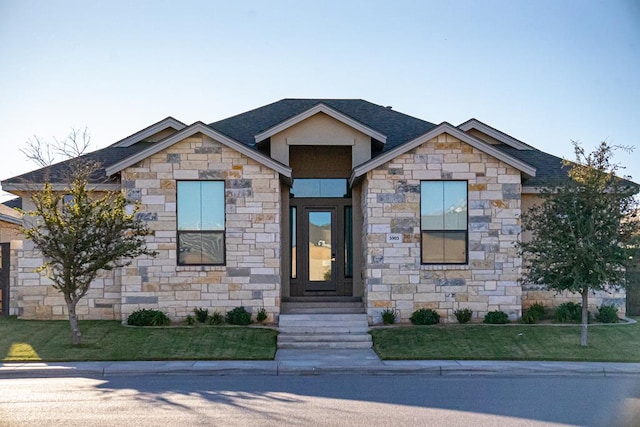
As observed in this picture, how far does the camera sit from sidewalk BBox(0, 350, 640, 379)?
12930 mm

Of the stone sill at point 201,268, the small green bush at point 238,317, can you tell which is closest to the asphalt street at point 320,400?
the small green bush at point 238,317

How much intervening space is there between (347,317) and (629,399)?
816cm

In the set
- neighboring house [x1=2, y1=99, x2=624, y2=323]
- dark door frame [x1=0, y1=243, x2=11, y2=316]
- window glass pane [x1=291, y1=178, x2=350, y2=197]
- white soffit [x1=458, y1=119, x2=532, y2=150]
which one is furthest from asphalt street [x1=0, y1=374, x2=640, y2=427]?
white soffit [x1=458, y1=119, x2=532, y2=150]

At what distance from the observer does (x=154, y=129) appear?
68.7 feet

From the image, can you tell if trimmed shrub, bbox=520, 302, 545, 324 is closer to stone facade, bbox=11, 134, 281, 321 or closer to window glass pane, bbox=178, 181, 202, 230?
stone facade, bbox=11, 134, 281, 321

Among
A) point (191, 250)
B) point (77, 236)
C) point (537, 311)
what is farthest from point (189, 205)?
point (537, 311)

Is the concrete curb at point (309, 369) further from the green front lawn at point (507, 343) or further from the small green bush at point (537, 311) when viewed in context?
the small green bush at point (537, 311)

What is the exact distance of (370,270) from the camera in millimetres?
17703

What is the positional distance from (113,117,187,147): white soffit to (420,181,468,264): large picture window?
7.80 m

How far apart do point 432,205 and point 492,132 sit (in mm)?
4524

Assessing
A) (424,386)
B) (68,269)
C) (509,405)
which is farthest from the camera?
(68,269)

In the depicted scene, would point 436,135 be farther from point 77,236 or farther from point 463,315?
point 77,236

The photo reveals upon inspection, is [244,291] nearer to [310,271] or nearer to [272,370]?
[310,271]

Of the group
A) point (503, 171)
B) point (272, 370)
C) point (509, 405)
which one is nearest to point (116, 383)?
point (272, 370)
